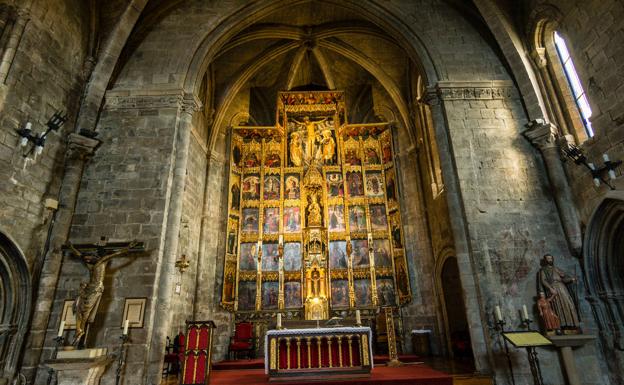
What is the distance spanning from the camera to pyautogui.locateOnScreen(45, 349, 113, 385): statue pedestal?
641 centimetres

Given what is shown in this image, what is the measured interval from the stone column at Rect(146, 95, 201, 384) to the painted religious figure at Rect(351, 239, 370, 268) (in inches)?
267

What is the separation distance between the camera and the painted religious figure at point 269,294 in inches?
510

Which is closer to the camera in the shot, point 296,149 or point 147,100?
point 147,100

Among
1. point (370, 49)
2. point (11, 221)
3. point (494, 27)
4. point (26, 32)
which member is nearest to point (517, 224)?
point (494, 27)

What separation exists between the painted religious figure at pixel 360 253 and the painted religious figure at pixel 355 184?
1904 millimetres

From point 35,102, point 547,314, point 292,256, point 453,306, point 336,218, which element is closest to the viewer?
point 547,314

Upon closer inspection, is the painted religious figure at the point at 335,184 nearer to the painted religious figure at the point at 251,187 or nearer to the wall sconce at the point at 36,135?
the painted religious figure at the point at 251,187

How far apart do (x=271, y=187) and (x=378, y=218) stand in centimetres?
442

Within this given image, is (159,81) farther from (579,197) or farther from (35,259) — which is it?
(579,197)

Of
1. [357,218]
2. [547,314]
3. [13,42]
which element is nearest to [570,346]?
[547,314]

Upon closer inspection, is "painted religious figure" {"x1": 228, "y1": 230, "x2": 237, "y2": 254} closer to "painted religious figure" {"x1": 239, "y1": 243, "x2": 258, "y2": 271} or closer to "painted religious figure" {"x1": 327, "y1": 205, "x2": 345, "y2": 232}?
"painted religious figure" {"x1": 239, "y1": 243, "x2": 258, "y2": 271}

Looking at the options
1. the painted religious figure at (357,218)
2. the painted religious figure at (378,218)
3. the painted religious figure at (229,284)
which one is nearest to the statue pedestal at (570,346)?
the painted religious figure at (378,218)

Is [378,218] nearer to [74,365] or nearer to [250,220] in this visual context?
[250,220]

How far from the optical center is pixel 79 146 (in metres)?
8.65
